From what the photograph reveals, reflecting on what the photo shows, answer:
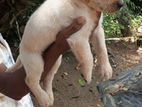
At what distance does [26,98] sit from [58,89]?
2.50 metres

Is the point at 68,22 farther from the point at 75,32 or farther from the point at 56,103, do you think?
the point at 56,103

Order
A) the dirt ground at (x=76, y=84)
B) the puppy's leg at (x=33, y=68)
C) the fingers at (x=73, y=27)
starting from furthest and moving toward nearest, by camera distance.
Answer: the dirt ground at (x=76, y=84) < the puppy's leg at (x=33, y=68) < the fingers at (x=73, y=27)

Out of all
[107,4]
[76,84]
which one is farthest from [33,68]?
[76,84]

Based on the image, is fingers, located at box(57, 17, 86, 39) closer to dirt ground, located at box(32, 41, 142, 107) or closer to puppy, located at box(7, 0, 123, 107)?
puppy, located at box(7, 0, 123, 107)

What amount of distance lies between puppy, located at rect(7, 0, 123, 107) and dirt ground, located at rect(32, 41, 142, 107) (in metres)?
2.77

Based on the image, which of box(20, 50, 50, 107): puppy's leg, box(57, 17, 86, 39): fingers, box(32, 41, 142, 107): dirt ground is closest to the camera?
box(57, 17, 86, 39): fingers

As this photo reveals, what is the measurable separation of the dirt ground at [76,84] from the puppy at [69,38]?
2768mm

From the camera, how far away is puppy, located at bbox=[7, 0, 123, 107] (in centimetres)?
165

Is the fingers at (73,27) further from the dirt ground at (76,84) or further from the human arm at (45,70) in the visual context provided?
the dirt ground at (76,84)

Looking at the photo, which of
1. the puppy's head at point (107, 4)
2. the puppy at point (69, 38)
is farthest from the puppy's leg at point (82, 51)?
the puppy's head at point (107, 4)

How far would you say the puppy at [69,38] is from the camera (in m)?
1.65

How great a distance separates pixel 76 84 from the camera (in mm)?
4867

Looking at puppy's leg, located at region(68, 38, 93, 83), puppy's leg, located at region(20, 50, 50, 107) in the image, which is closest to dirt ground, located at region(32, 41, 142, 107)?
puppy's leg, located at region(20, 50, 50, 107)

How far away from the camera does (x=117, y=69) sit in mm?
5352
